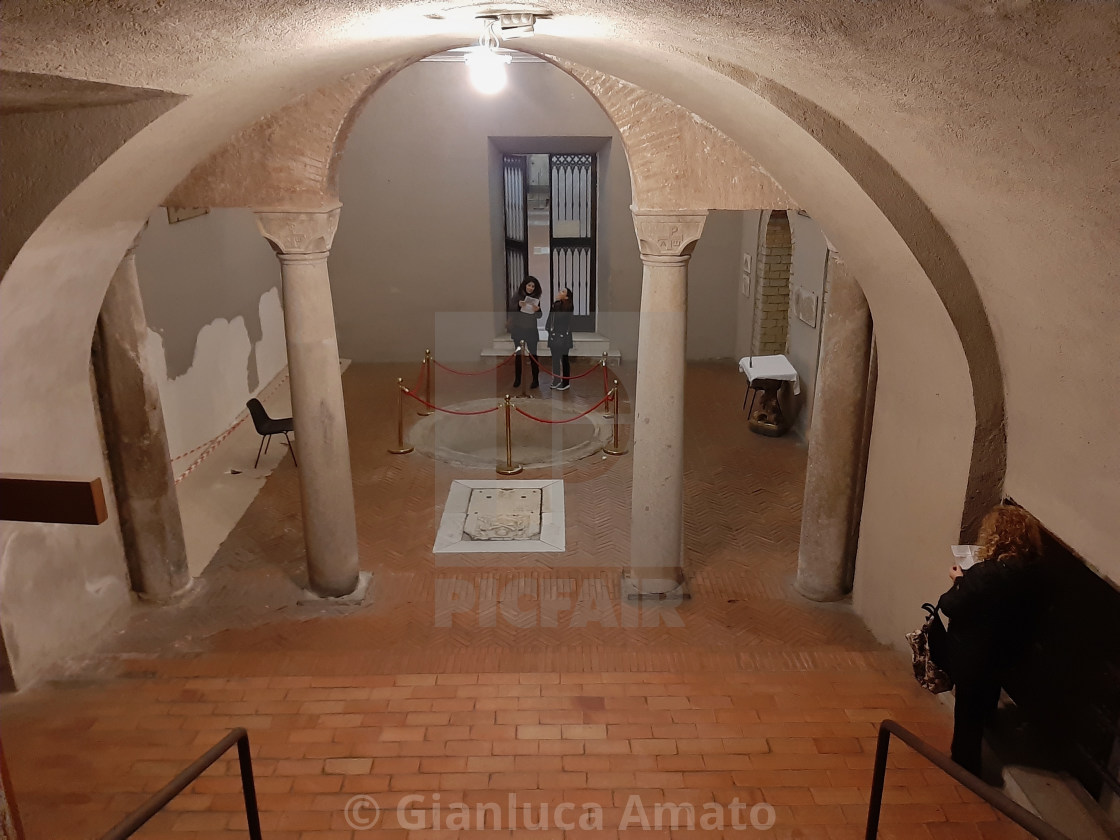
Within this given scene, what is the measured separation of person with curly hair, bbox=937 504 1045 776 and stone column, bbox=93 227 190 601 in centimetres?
542

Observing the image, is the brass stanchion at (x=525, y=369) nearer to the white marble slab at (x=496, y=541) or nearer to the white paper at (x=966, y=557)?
the white marble slab at (x=496, y=541)

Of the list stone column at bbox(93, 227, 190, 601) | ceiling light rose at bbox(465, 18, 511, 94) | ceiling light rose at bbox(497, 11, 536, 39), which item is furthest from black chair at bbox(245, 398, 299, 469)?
ceiling light rose at bbox(497, 11, 536, 39)

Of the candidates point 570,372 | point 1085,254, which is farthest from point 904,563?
point 570,372

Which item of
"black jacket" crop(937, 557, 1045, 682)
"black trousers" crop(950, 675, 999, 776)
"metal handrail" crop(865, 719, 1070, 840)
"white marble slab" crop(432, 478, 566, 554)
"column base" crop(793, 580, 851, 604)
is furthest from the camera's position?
"white marble slab" crop(432, 478, 566, 554)

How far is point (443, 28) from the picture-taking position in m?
4.07

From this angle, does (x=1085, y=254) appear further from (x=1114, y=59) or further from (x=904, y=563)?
(x=904, y=563)

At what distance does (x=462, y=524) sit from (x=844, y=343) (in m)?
4.12

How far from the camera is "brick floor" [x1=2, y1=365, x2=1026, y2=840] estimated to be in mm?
3932

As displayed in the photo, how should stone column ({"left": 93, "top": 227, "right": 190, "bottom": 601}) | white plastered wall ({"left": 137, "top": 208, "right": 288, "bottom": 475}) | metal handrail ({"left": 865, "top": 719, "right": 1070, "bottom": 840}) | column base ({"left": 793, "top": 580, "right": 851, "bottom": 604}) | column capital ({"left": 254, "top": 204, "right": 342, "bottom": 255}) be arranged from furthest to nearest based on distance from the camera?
white plastered wall ({"left": 137, "top": 208, "right": 288, "bottom": 475}), column base ({"left": 793, "top": 580, "right": 851, "bottom": 604}), stone column ({"left": 93, "top": 227, "right": 190, "bottom": 601}), column capital ({"left": 254, "top": 204, "right": 342, "bottom": 255}), metal handrail ({"left": 865, "top": 719, "right": 1070, "bottom": 840})

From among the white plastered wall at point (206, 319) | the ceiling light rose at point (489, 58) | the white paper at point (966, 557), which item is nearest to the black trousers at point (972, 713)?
the white paper at point (966, 557)

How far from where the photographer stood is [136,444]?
20.5ft

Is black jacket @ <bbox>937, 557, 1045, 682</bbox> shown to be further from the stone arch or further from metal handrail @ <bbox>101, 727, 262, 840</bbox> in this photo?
metal handrail @ <bbox>101, 727, 262, 840</bbox>

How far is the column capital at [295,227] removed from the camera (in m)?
5.85

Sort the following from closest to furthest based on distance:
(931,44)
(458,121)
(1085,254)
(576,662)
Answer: (931,44)
(1085,254)
(576,662)
(458,121)
